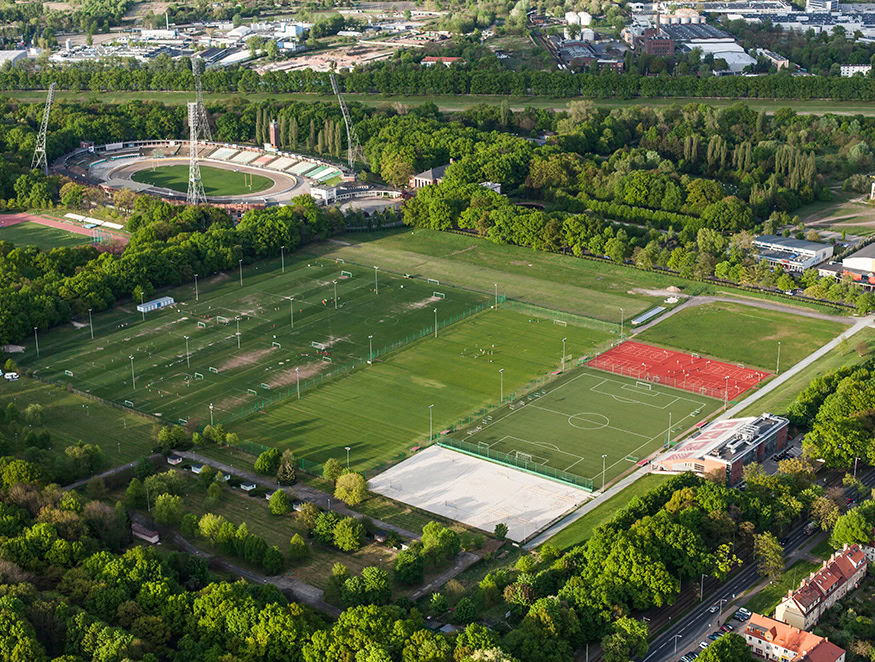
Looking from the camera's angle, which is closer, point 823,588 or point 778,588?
point 823,588

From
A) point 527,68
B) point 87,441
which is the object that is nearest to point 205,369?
point 87,441

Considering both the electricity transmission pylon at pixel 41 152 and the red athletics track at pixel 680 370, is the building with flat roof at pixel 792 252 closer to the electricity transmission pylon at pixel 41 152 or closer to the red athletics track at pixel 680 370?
the red athletics track at pixel 680 370

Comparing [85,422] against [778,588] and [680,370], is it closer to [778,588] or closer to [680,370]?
[680,370]

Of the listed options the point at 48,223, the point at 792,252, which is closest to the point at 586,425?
the point at 792,252

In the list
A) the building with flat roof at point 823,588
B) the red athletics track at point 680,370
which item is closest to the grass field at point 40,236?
the red athletics track at point 680,370

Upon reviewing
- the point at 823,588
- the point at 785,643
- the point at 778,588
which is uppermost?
the point at 823,588

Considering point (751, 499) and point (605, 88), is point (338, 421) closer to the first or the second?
point (751, 499)

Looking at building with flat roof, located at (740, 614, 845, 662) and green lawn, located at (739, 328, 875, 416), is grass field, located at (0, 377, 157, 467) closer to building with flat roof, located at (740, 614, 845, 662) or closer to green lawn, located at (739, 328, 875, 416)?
building with flat roof, located at (740, 614, 845, 662)
